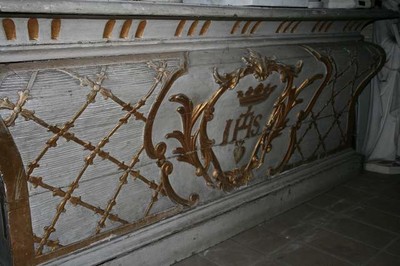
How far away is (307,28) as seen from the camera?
6.89 feet

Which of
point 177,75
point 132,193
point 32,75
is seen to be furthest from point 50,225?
point 177,75

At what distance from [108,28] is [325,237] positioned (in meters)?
1.58

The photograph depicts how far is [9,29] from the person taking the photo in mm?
1073

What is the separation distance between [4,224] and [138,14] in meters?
0.83

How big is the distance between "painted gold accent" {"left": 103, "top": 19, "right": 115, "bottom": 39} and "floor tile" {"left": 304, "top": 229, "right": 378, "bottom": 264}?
1476 mm

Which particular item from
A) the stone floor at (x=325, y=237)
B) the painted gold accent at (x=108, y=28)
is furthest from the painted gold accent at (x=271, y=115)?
the painted gold accent at (x=108, y=28)

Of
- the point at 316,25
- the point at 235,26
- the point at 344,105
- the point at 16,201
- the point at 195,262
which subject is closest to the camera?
the point at 16,201

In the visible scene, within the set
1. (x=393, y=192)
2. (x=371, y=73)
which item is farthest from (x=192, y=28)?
(x=393, y=192)

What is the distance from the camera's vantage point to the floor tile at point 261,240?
1958 mm

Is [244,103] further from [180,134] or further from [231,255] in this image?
[231,255]

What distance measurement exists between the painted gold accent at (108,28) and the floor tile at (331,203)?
1769 millimetres

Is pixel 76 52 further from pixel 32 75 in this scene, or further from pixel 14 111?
pixel 14 111

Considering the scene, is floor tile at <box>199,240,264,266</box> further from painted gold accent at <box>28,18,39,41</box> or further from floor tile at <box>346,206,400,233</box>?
painted gold accent at <box>28,18,39,41</box>

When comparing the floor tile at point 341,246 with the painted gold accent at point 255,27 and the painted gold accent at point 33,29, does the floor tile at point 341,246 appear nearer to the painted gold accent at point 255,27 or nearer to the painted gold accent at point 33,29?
the painted gold accent at point 255,27
